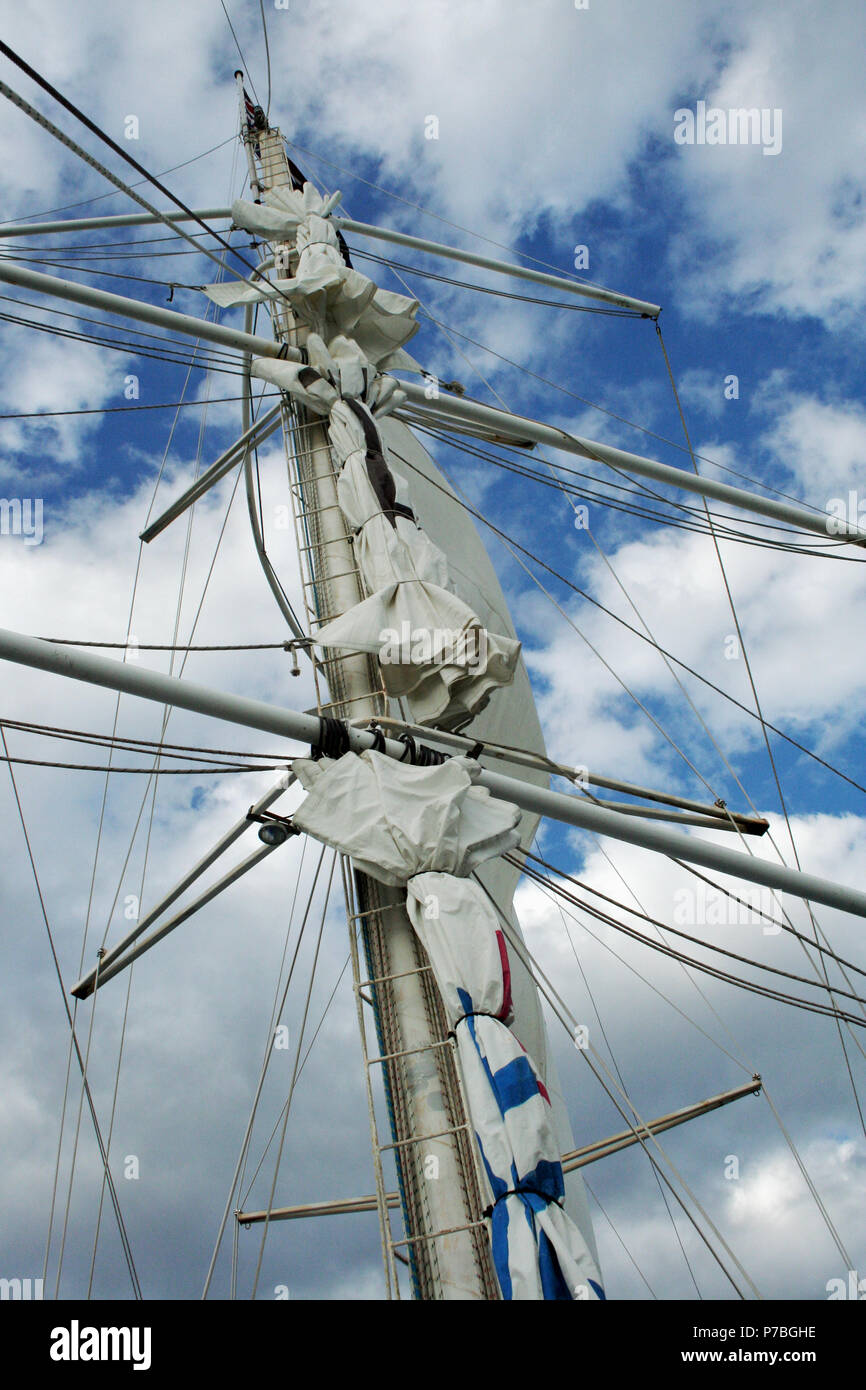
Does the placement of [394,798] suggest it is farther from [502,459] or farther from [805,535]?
[805,535]

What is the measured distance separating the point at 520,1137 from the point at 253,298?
8.21m

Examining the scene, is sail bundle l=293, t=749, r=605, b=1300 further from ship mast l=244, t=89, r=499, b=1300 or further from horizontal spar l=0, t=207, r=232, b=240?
horizontal spar l=0, t=207, r=232, b=240

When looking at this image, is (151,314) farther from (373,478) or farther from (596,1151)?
(596,1151)

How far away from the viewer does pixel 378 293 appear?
9.81m

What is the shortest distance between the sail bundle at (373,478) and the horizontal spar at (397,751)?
57 cm

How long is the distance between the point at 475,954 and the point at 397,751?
1411 mm

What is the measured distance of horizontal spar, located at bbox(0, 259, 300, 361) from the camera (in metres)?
8.70

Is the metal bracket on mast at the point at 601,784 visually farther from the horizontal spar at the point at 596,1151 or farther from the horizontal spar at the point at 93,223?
the horizontal spar at the point at 93,223

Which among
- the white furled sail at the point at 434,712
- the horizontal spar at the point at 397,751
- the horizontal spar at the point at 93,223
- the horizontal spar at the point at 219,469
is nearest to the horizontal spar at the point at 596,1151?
the white furled sail at the point at 434,712

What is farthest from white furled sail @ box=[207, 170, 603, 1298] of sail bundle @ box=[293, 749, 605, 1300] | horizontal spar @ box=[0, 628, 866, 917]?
horizontal spar @ box=[0, 628, 866, 917]

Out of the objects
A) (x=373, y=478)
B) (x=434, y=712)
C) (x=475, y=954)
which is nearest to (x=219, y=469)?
(x=373, y=478)

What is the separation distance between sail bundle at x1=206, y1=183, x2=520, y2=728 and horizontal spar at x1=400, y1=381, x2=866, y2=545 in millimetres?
654

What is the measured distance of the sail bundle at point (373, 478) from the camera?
659 cm

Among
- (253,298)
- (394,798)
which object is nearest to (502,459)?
(253,298)
